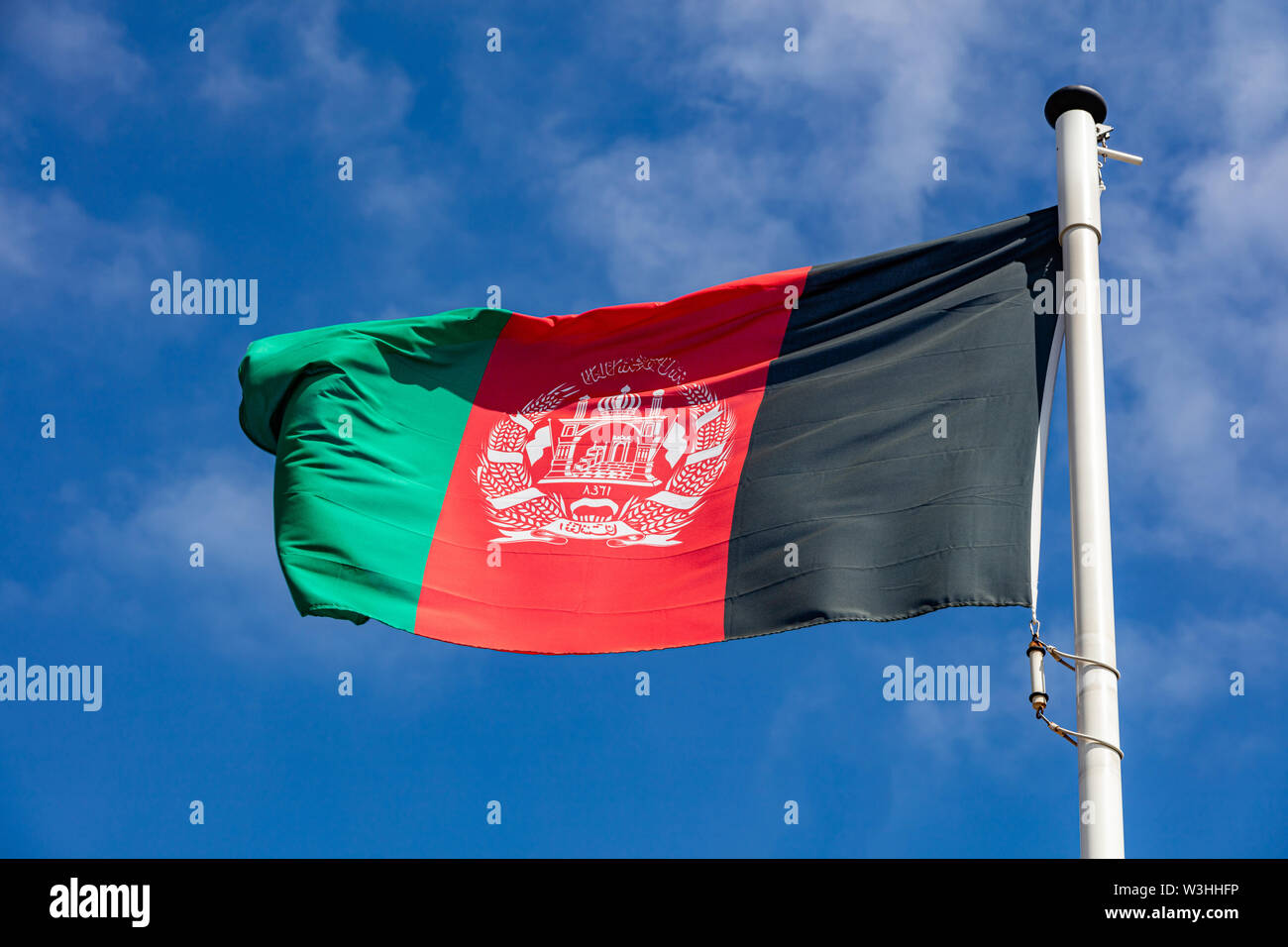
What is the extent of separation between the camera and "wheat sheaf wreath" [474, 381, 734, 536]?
47.2 feet

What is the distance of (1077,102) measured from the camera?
1323 centimetres

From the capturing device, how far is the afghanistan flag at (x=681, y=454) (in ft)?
42.1

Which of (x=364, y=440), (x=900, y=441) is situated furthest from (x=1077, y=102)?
(x=364, y=440)

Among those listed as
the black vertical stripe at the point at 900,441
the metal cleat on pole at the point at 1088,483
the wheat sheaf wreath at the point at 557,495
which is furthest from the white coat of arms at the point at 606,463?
the metal cleat on pole at the point at 1088,483

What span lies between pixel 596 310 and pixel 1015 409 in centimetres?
406

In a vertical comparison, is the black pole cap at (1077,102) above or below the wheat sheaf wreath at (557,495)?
above

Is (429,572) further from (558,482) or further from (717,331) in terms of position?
(717,331)

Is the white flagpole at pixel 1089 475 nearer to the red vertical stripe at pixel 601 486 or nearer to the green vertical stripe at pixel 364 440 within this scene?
the red vertical stripe at pixel 601 486

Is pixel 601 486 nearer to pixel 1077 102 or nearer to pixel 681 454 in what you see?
pixel 681 454

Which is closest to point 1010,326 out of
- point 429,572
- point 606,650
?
point 606,650

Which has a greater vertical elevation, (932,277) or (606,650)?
(932,277)

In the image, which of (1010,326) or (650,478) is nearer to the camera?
(1010,326)

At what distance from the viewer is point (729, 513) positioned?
46.0 feet

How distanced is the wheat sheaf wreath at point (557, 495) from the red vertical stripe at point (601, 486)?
2 cm
